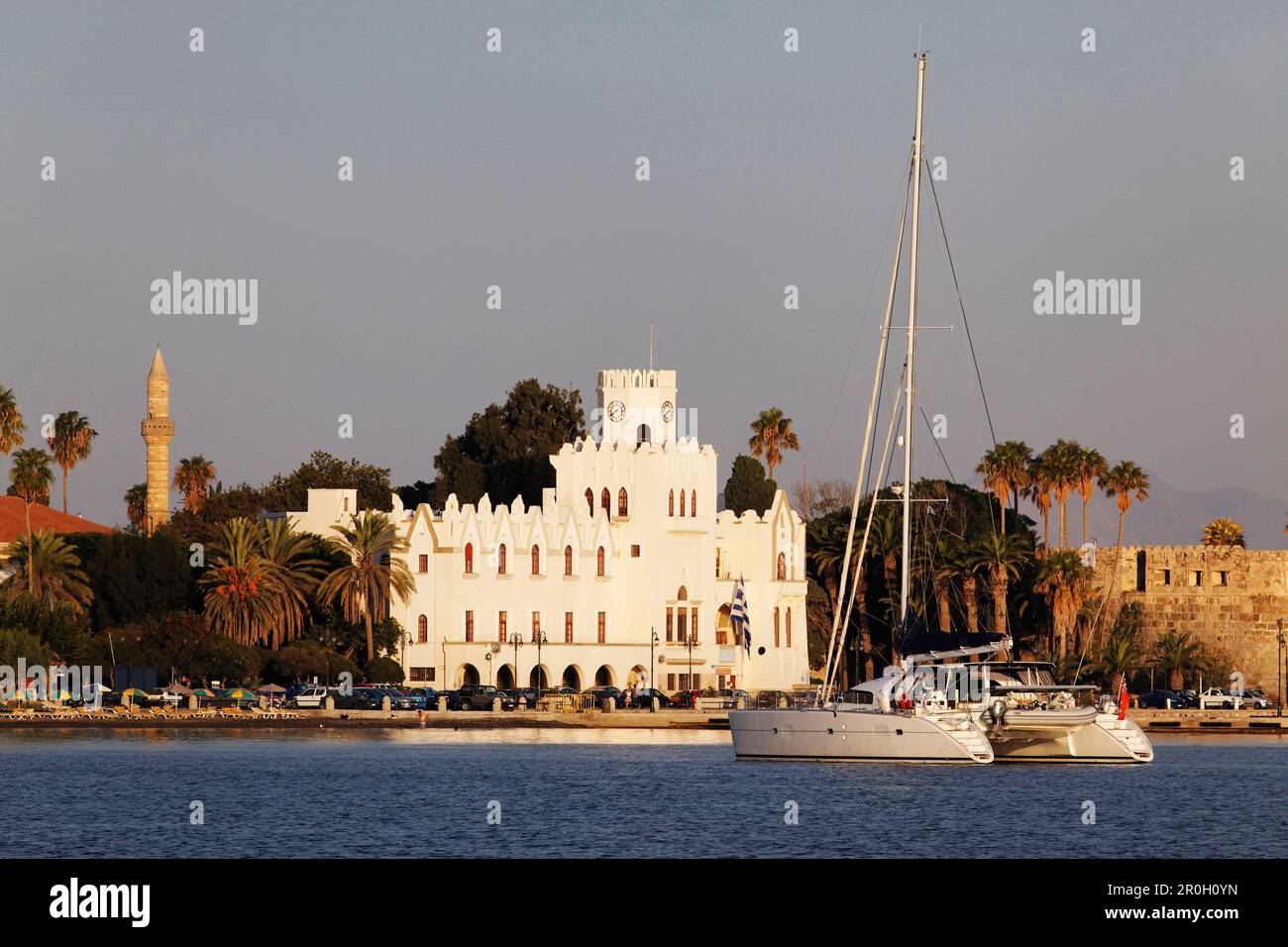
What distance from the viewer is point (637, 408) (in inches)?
4567

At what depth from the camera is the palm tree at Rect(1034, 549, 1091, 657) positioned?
107375mm

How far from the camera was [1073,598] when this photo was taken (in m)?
108

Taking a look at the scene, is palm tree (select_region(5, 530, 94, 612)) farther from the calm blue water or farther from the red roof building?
the calm blue water

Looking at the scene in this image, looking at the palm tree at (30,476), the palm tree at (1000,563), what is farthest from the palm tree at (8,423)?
the palm tree at (1000,563)

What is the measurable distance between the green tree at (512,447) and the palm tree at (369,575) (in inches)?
945

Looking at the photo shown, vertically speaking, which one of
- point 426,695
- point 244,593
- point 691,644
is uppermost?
point 244,593

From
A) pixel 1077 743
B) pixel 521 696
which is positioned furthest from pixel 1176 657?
pixel 1077 743

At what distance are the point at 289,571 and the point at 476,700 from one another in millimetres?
12399

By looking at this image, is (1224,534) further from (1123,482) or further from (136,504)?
(136,504)

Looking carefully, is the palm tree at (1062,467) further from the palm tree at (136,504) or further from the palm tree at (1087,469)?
the palm tree at (136,504)

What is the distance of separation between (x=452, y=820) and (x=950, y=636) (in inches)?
689

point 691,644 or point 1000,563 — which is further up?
point 1000,563
